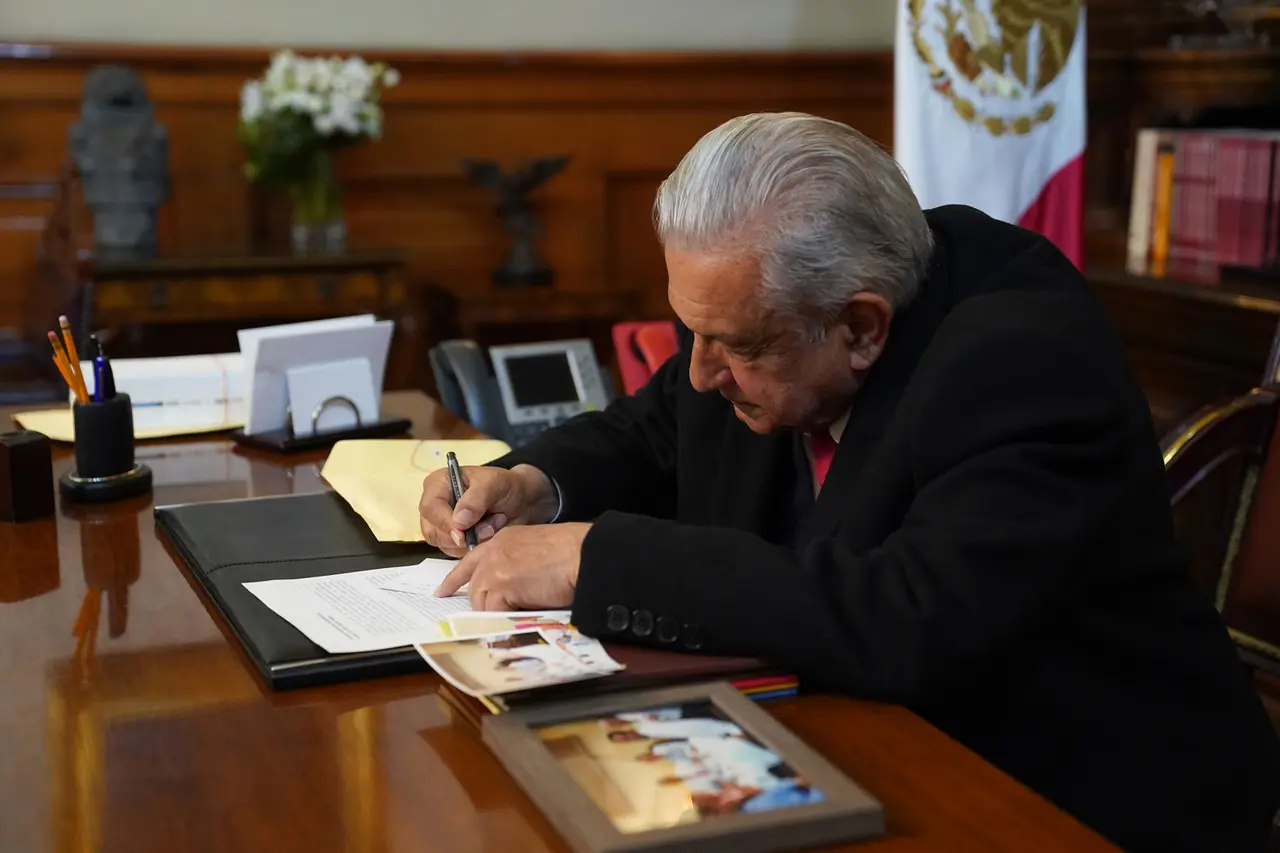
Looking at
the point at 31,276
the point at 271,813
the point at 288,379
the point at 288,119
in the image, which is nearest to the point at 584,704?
the point at 271,813

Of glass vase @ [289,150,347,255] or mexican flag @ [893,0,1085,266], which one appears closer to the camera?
mexican flag @ [893,0,1085,266]

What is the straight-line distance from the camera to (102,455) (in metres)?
1.96

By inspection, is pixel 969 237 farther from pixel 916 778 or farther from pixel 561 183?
pixel 561 183

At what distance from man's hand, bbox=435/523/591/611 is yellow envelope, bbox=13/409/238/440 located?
111 centimetres

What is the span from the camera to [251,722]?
1.19 m

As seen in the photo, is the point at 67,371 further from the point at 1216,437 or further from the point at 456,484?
the point at 1216,437

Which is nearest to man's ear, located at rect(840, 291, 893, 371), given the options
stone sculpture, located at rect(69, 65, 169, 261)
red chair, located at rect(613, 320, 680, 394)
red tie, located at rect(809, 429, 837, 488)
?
red tie, located at rect(809, 429, 837, 488)

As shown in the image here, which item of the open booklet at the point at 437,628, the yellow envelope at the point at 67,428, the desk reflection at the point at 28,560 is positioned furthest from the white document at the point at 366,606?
the yellow envelope at the point at 67,428

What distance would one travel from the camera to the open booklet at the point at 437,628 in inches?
47.3

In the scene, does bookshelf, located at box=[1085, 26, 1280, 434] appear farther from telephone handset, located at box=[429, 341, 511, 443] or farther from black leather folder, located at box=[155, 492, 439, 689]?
black leather folder, located at box=[155, 492, 439, 689]

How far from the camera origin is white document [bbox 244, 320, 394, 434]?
224cm

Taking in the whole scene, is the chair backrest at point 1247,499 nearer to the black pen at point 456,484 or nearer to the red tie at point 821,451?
the red tie at point 821,451

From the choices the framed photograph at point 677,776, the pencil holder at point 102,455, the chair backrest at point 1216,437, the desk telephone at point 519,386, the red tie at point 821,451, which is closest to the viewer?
the framed photograph at point 677,776

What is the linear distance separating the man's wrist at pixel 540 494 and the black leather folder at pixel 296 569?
172mm
